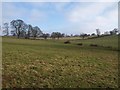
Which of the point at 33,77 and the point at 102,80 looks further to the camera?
the point at 102,80

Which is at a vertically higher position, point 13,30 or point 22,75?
point 13,30

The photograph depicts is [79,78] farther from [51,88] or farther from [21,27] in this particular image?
[21,27]

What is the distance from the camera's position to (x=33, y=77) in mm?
12180

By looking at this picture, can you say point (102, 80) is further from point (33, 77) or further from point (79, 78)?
point (33, 77)

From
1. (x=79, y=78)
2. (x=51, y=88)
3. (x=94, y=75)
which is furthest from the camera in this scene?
(x=94, y=75)

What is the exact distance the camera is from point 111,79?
13.7 m

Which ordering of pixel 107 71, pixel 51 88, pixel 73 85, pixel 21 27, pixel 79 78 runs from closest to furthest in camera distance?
pixel 51 88, pixel 73 85, pixel 79 78, pixel 107 71, pixel 21 27

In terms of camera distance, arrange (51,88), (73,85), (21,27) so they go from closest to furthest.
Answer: (51,88)
(73,85)
(21,27)

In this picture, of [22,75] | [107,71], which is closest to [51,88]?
[22,75]

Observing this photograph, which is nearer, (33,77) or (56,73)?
(33,77)

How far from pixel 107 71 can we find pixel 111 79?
204 centimetres

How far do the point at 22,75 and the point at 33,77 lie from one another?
0.67 m

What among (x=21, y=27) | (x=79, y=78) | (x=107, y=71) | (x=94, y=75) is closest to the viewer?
(x=79, y=78)

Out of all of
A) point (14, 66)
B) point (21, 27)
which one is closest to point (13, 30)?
point (21, 27)
